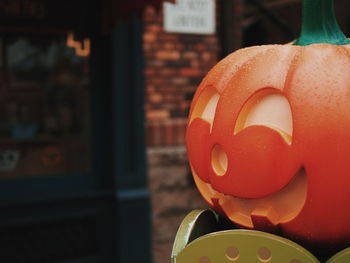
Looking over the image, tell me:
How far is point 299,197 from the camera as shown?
121cm

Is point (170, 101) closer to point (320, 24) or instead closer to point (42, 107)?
point (42, 107)

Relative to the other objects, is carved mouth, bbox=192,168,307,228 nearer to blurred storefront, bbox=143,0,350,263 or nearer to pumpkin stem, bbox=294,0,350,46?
pumpkin stem, bbox=294,0,350,46

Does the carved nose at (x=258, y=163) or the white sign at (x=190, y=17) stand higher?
the white sign at (x=190, y=17)

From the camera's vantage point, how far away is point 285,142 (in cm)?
117

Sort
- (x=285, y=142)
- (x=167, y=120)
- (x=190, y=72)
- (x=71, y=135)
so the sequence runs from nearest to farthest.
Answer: (x=285, y=142)
(x=71, y=135)
(x=167, y=120)
(x=190, y=72)

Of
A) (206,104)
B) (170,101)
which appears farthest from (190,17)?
(206,104)

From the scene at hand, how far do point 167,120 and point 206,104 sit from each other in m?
2.66

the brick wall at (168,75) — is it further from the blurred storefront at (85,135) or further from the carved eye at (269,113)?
the carved eye at (269,113)

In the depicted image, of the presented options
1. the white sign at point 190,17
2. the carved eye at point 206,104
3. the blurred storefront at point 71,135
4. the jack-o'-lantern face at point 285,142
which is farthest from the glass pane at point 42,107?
the jack-o'-lantern face at point 285,142

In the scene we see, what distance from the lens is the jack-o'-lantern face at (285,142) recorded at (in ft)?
3.69

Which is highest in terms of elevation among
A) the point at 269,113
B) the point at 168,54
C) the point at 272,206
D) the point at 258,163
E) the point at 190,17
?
the point at 190,17

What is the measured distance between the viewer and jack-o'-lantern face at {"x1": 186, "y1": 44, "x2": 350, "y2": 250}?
113cm

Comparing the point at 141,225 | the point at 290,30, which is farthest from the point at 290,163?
the point at 290,30

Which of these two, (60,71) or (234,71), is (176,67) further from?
(234,71)
